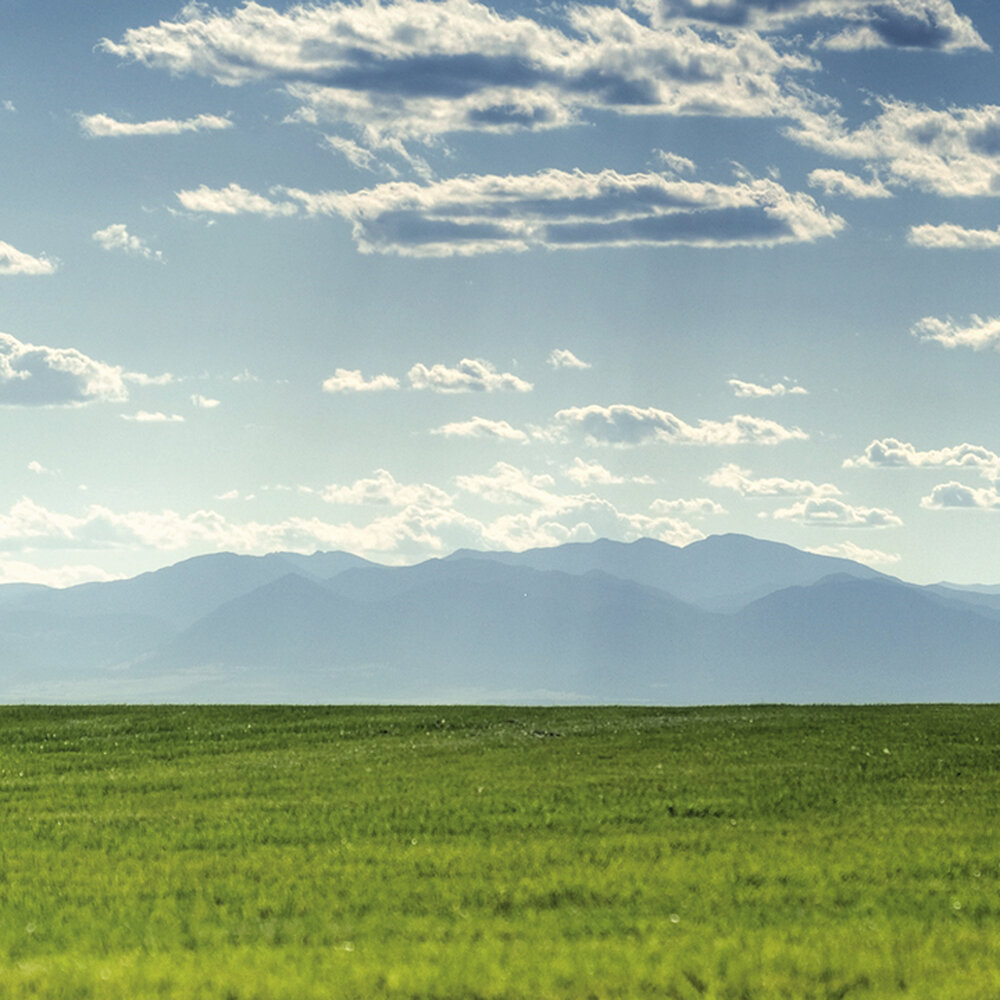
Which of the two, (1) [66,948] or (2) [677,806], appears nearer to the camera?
(1) [66,948]

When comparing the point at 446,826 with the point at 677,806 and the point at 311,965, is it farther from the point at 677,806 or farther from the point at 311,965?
the point at 311,965

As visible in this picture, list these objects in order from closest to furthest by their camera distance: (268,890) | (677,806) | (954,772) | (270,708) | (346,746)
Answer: (268,890) → (677,806) → (954,772) → (346,746) → (270,708)

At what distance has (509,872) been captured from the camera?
62.0 ft

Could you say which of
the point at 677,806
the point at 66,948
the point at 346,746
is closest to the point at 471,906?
the point at 66,948

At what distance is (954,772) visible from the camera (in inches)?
1256

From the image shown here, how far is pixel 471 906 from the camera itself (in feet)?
55.3

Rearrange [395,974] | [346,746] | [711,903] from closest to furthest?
[395,974], [711,903], [346,746]

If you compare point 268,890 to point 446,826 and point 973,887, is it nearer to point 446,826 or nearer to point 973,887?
point 446,826

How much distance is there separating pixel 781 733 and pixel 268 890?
26764 millimetres

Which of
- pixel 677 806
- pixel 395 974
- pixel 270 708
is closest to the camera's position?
pixel 395 974

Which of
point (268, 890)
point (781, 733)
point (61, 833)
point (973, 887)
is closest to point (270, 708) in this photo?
point (781, 733)

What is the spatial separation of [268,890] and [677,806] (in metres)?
10.2

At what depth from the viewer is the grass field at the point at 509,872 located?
13.4m

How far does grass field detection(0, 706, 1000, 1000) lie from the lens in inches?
528
